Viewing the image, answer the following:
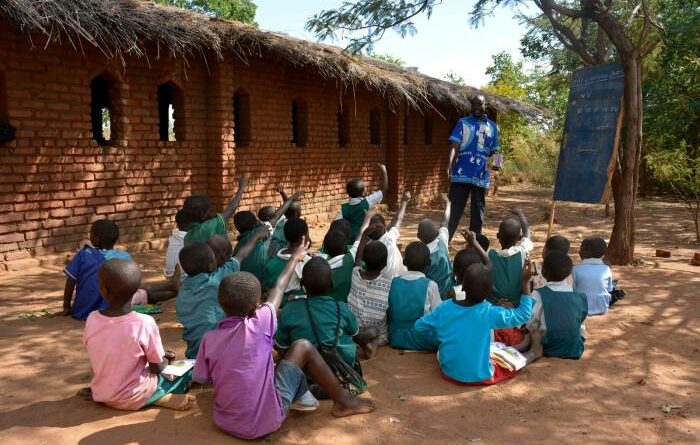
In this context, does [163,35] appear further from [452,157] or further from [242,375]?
[242,375]

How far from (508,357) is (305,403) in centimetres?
133

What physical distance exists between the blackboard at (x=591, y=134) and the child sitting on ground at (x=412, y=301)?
3395 millimetres

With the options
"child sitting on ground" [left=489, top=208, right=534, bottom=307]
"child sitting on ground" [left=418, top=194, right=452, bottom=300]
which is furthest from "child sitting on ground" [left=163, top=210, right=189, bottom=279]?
"child sitting on ground" [left=489, top=208, right=534, bottom=307]

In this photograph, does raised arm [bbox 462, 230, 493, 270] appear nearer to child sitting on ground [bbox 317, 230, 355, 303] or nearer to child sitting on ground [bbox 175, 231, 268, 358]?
child sitting on ground [bbox 317, 230, 355, 303]

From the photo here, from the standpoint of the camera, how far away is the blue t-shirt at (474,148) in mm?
6809

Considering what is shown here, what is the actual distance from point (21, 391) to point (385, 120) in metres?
10.6

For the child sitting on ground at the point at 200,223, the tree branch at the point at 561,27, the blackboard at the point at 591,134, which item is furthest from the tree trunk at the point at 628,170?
the child sitting on ground at the point at 200,223

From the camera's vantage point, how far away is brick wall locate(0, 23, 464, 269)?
6613 mm

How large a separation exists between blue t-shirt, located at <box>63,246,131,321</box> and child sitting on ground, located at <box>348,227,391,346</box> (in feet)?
5.81

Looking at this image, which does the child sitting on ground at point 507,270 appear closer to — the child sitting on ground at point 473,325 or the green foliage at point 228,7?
the child sitting on ground at point 473,325

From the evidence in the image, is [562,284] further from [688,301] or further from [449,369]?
[688,301]

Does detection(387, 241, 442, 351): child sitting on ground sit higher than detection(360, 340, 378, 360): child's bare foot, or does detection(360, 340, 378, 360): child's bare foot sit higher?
detection(387, 241, 442, 351): child sitting on ground

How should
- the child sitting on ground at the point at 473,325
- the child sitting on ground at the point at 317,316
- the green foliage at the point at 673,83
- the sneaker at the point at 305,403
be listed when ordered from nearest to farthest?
the sneaker at the point at 305,403 < the child sitting on ground at the point at 317,316 < the child sitting on ground at the point at 473,325 < the green foliage at the point at 673,83

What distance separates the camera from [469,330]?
3.57 metres
